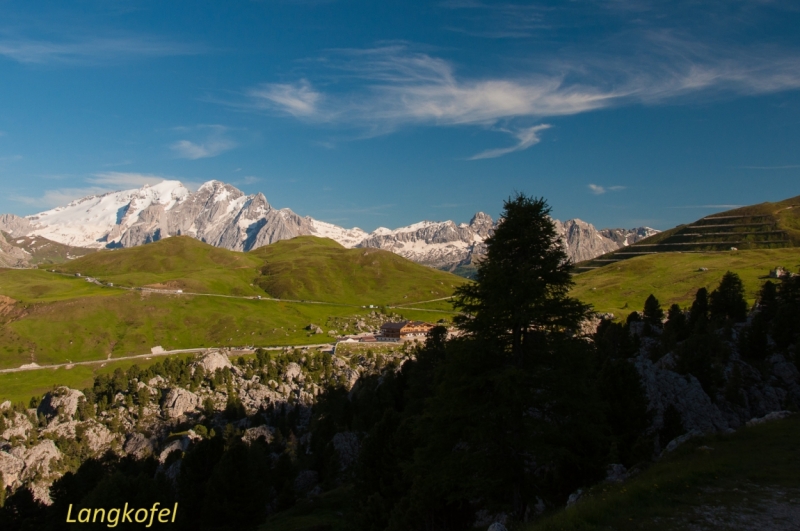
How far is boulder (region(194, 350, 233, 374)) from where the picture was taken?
491 ft

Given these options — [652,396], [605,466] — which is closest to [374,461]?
[605,466]

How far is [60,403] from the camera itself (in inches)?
5059

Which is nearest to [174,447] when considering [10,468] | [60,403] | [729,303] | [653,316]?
[10,468]

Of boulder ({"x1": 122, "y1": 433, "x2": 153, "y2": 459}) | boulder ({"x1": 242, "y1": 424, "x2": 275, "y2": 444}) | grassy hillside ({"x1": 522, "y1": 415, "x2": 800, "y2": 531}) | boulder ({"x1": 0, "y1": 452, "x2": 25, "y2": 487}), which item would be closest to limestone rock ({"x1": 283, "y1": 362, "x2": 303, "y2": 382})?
boulder ({"x1": 242, "y1": 424, "x2": 275, "y2": 444})

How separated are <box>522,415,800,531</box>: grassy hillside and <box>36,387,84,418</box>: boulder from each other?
147118 mm

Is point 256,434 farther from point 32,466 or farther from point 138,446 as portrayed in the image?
point 32,466

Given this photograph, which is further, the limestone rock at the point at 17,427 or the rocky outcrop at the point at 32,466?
the limestone rock at the point at 17,427

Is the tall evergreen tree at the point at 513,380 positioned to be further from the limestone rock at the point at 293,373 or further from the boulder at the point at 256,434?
the limestone rock at the point at 293,373

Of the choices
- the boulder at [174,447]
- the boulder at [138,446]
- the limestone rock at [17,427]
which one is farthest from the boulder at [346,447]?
the limestone rock at [17,427]

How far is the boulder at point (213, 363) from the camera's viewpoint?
150 meters

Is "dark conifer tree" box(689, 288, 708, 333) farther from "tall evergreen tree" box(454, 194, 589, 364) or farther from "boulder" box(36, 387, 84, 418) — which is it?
"boulder" box(36, 387, 84, 418)

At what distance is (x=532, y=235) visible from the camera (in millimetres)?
24297

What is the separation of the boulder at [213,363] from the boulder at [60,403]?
109 feet

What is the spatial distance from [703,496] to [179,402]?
137368 mm
